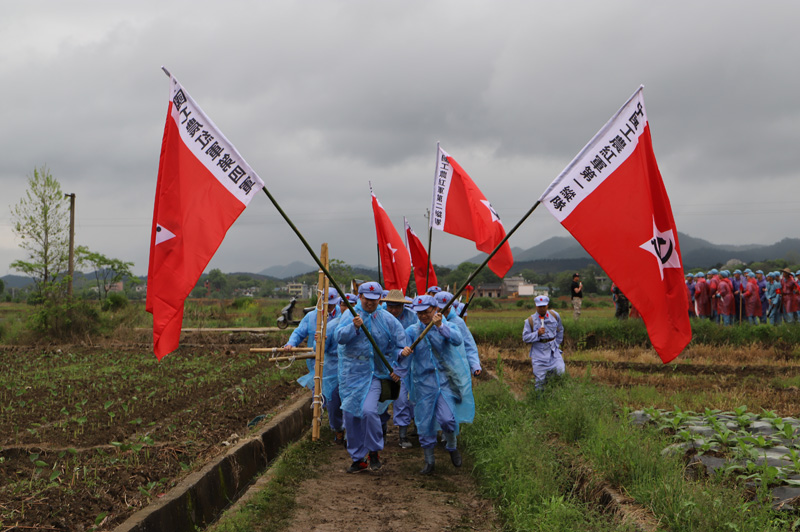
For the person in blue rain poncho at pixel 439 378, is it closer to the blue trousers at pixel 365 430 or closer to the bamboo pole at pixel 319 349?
the blue trousers at pixel 365 430

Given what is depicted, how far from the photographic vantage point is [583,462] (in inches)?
237

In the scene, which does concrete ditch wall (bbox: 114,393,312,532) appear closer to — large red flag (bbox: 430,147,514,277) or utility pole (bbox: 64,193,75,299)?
large red flag (bbox: 430,147,514,277)

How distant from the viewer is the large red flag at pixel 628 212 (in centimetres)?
509

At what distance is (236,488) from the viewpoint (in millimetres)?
6148

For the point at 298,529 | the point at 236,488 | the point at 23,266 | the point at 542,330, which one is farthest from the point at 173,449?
the point at 23,266

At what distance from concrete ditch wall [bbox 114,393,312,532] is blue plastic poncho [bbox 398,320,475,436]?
1.70 metres

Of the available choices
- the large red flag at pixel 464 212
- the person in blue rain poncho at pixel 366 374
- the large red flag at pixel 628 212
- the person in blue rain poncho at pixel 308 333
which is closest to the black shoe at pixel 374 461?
the person in blue rain poncho at pixel 366 374

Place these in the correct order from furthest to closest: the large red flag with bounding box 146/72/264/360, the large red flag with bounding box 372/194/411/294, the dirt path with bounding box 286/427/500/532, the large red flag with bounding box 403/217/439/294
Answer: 1. the large red flag with bounding box 403/217/439/294
2. the large red flag with bounding box 372/194/411/294
3. the dirt path with bounding box 286/427/500/532
4. the large red flag with bounding box 146/72/264/360

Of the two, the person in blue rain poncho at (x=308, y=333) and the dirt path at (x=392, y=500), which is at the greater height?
the person in blue rain poncho at (x=308, y=333)

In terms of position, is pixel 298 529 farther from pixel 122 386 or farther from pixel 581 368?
pixel 581 368

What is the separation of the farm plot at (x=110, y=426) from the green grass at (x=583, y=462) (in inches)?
110

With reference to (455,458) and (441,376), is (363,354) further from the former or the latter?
(455,458)

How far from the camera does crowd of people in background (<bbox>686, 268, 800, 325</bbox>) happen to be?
17.5 m

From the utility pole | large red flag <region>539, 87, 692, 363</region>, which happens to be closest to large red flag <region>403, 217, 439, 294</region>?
large red flag <region>539, 87, 692, 363</region>
